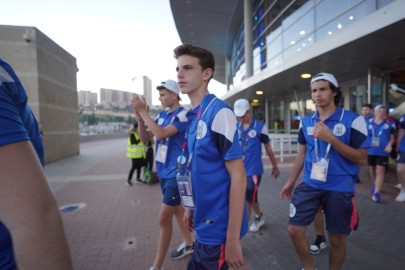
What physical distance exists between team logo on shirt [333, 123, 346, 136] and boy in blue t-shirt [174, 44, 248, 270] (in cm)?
140

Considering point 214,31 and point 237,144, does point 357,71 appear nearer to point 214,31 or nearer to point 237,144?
point 237,144

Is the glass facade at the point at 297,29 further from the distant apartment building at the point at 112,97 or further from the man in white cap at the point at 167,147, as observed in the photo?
the distant apartment building at the point at 112,97

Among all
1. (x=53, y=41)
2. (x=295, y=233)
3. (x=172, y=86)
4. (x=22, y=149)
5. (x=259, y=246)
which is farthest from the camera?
(x=53, y=41)

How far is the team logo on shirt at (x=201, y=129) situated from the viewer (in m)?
1.74

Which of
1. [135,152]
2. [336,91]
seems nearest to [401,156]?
[336,91]

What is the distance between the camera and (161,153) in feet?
10.3

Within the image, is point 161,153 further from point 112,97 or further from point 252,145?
point 112,97

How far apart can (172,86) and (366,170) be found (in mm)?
8609

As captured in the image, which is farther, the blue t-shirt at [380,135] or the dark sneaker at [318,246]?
the blue t-shirt at [380,135]

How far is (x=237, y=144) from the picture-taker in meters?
1.74

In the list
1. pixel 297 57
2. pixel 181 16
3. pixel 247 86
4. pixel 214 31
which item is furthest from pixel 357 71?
pixel 214 31

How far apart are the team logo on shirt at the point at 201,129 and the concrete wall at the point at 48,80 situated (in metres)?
11.8

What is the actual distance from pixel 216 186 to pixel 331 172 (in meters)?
1.43

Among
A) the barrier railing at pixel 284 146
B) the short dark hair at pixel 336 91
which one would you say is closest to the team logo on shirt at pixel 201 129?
the short dark hair at pixel 336 91
